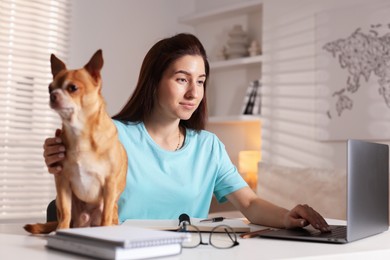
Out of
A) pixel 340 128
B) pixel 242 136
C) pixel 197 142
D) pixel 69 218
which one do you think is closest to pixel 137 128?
pixel 197 142

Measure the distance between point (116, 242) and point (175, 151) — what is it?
86 centimetres

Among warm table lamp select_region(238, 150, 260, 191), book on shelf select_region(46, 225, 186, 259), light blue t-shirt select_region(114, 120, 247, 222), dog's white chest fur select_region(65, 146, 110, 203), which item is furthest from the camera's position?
warm table lamp select_region(238, 150, 260, 191)

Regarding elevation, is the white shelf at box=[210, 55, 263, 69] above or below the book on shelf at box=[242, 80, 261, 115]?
above

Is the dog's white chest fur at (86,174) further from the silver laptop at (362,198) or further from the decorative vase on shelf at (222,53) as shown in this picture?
the decorative vase on shelf at (222,53)

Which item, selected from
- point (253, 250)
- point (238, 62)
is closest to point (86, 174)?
point (253, 250)

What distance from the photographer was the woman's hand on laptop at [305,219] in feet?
4.48

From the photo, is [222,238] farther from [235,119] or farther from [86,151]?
[235,119]

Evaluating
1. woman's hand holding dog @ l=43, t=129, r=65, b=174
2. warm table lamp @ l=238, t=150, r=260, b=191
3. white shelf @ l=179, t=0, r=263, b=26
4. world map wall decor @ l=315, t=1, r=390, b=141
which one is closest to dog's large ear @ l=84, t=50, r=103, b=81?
woman's hand holding dog @ l=43, t=129, r=65, b=174

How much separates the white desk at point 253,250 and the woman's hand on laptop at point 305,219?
0.37 ft

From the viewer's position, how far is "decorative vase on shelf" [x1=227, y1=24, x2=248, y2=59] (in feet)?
14.1

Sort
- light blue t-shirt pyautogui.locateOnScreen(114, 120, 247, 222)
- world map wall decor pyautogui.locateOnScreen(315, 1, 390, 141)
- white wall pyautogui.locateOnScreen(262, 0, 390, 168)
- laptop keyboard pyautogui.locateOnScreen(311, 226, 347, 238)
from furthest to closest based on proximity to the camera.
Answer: white wall pyautogui.locateOnScreen(262, 0, 390, 168)
world map wall decor pyautogui.locateOnScreen(315, 1, 390, 141)
light blue t-shirt pyautogui.locateOnScreen(114, 120, 247, 222)
laptop keyboard pyautogui.locateOnScreen(311, 226, 347, 238)

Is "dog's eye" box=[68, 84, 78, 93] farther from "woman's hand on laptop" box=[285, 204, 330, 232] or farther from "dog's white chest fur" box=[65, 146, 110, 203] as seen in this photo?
"woman's hand on laptop" box=[285, 204, 330, 232]

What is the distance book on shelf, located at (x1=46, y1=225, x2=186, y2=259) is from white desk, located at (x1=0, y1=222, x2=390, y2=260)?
0.06 ft

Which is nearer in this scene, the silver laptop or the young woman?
the silver laptop
